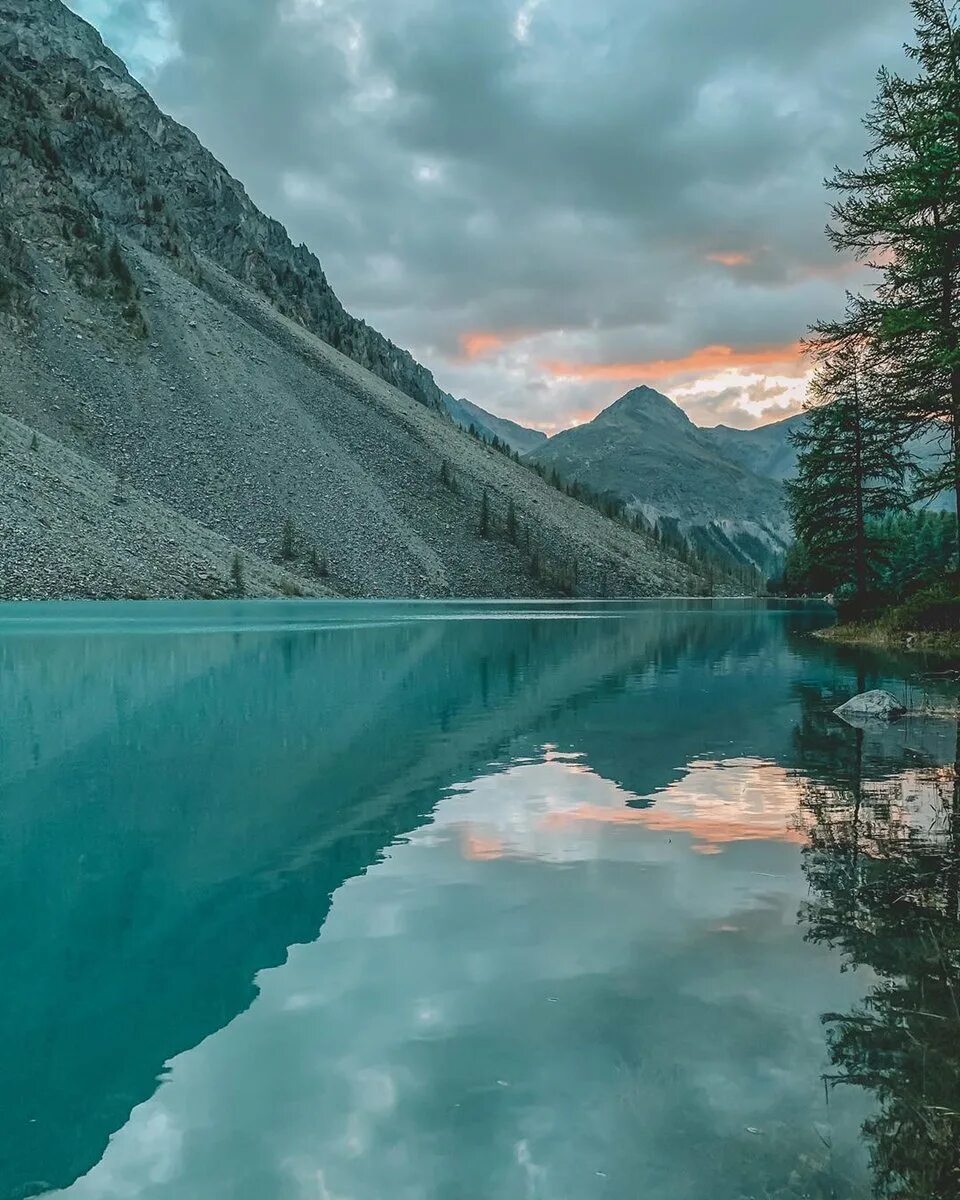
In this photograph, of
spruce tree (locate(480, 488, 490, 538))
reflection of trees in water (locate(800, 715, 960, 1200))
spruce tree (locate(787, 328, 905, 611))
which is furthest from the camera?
spruce tree (locate(480, 488, 490, 538))

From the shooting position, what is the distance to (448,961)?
767 centimetres

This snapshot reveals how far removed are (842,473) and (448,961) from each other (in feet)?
150

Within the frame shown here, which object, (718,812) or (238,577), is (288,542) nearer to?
(238,577)

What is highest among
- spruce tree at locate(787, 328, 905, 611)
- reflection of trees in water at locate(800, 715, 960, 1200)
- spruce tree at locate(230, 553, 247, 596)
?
spruce tree at locate(787, 328, 905, 611)

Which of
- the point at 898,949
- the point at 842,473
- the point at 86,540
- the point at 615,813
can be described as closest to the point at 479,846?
the point at 615,813

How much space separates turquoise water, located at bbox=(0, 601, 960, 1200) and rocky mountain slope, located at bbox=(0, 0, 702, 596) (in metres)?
72.0

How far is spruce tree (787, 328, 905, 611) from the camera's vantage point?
45.0 m

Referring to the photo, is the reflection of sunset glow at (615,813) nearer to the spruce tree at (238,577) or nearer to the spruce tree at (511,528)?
the spruce tree at (238,577)

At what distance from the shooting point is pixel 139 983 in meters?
7.35

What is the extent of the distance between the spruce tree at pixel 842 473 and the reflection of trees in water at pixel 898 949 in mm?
33698

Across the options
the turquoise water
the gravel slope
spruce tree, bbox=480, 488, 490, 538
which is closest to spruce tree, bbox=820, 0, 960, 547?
the turquoise water

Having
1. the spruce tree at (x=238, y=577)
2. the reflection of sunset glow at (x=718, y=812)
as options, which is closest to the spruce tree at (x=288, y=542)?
the spruce tree at (x=238, y=577)

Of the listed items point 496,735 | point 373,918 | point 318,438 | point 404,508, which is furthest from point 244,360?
point 373,918

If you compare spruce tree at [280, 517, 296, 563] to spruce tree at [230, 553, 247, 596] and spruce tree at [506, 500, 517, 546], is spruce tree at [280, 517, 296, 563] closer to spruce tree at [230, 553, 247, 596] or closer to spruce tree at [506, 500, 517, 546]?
spruce tree at [230, 553, 247, 596]
